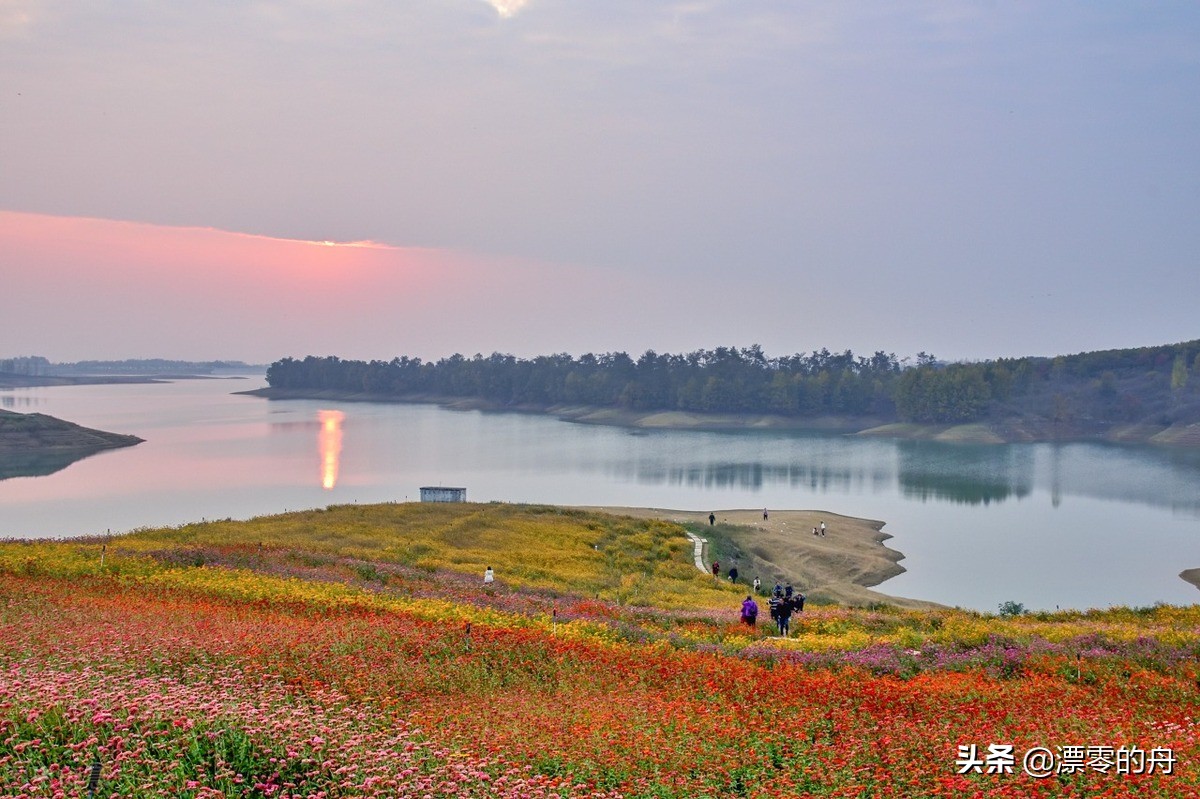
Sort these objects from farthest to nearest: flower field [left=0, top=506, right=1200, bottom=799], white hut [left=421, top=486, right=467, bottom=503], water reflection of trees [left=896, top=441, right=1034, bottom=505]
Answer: water reflection of trees [left=896, top=441, right=1034, bottom=505]
white hut [left=421, top=486, right=467, bottom=503]
flower field [left=0, top=506, right=1200, bottom=799]

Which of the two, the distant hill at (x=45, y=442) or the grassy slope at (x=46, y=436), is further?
the grassy slope at (x=46, y=436)

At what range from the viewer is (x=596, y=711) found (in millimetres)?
14453

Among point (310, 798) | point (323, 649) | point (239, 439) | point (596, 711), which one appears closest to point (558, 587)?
point (323, 649)

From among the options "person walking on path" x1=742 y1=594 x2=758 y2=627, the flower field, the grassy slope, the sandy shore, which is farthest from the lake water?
the flower field

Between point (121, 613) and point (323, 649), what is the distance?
5571 millimetres

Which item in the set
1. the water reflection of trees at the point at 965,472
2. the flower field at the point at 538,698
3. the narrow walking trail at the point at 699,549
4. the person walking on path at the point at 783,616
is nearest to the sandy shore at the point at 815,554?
the narrow walking trail at the point at 699,549

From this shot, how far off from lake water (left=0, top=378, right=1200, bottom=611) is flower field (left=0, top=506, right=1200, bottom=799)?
1351 inches

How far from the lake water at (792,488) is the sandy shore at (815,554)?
2045 millimetres

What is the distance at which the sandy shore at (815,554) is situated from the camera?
178 ft

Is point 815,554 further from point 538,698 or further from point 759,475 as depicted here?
point 759,475

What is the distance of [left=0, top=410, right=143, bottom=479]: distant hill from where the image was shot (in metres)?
128

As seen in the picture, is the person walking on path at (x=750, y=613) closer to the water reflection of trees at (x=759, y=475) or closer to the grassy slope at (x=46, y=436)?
the water reflection of trees at (x=759, y=475)

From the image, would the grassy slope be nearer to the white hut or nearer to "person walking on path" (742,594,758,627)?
the white hut

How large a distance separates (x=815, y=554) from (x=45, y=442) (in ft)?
411
